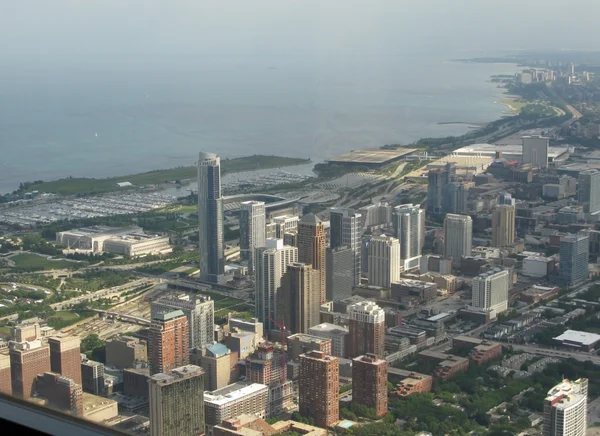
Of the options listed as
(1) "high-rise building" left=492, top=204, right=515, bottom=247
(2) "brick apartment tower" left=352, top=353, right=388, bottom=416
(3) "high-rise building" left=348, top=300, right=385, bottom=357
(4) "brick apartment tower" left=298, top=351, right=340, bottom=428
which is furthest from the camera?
(1) "high-rise building" left=492, top=204, right=515, bottom=247

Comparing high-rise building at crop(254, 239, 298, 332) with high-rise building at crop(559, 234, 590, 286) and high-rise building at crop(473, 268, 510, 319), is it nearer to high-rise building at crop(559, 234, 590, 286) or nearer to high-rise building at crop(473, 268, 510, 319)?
high-rise building at crop(473, 268, 510, 319)

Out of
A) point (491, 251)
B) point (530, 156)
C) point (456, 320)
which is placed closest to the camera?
point (456, 320)

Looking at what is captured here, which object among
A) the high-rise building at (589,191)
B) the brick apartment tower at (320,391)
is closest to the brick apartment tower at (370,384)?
the brick apartment tower at (320,391)

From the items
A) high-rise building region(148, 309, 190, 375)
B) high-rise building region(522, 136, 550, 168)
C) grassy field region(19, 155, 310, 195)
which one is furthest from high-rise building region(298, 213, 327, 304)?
high-rise building region(522, 136, 550, 168)

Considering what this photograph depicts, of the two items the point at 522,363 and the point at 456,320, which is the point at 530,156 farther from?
the point at 522,363

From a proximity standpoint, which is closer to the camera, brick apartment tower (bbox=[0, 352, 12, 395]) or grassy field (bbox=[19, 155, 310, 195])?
brick apartment tower (bbox=[0, 352, 12, 395])

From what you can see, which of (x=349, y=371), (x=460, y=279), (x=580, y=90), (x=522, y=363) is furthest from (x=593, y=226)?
(x=580, y=90)
